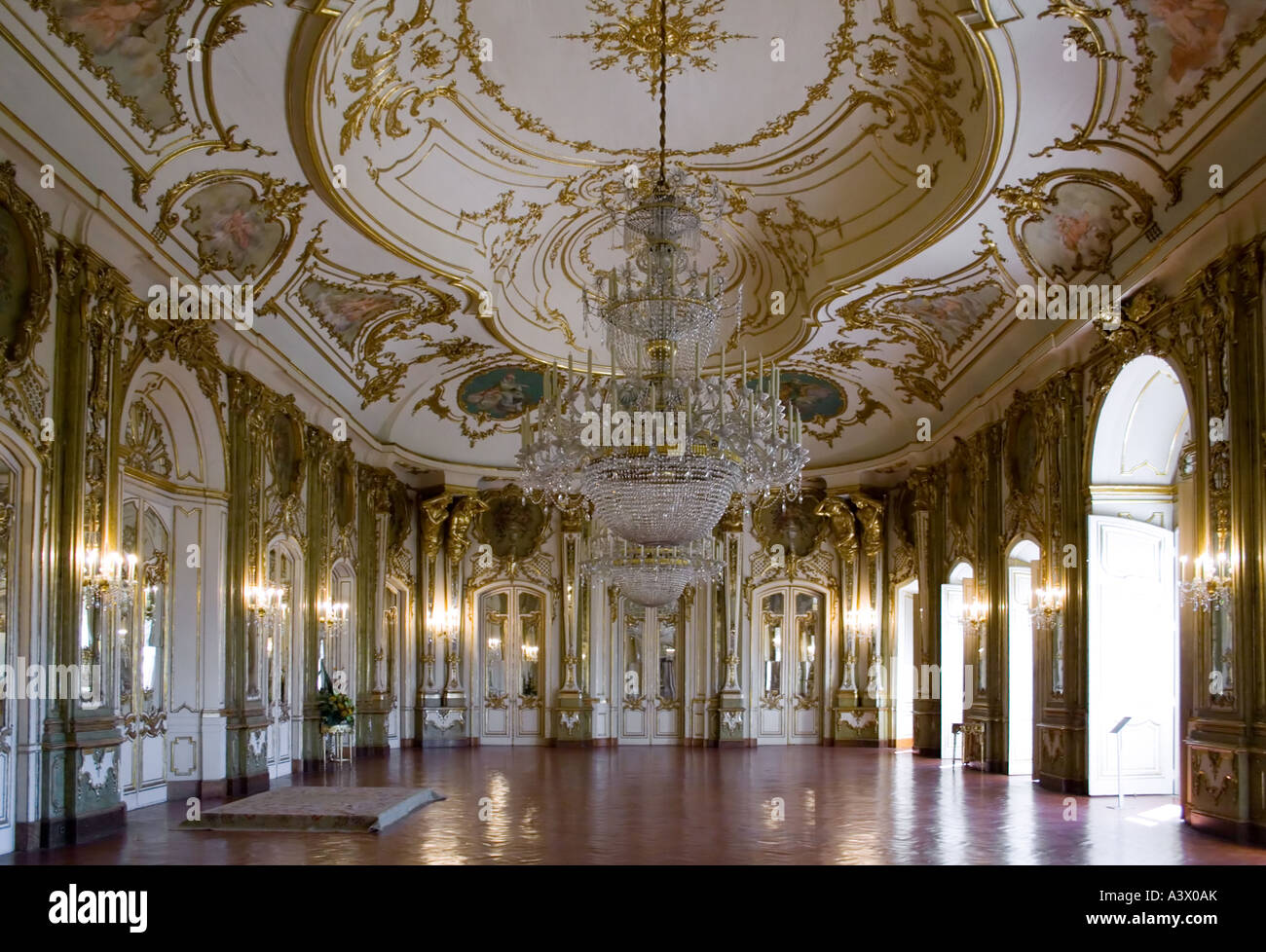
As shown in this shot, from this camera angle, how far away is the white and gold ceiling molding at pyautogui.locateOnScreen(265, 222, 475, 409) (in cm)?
1445

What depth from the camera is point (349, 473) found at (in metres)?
18.6

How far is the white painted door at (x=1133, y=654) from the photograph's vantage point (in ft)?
43.9

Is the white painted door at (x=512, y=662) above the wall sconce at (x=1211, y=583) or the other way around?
the other way around

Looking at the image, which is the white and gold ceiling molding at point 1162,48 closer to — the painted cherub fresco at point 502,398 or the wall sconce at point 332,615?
the wall sconce at point 332,615

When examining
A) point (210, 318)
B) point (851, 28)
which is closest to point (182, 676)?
point (210, 318)

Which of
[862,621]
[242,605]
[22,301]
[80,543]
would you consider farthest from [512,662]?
[22,301]

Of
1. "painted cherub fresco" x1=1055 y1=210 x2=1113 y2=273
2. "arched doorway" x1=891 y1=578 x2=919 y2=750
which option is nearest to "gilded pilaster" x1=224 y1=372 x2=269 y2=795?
"painted cherub fresco" x1=1055 y1=210 x2=1113 y2=273

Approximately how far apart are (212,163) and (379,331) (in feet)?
19.3

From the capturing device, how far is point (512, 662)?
22.4m

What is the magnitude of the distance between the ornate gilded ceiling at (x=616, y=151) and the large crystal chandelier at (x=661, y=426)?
34.0 inches

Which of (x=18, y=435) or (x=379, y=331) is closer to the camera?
(x=18, y=435)

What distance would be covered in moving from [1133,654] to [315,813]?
332 inches

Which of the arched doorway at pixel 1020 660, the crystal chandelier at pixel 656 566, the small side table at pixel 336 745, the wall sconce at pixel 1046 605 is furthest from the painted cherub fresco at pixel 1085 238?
the small side table at pixel 336 745

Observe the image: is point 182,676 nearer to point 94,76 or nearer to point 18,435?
point 18,435
